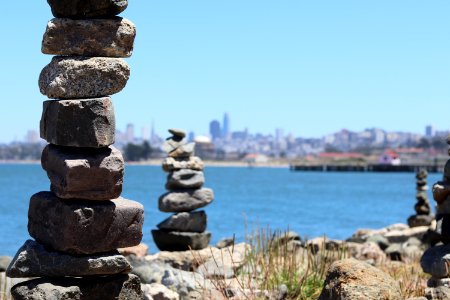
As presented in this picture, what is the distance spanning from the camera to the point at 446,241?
1284 cm

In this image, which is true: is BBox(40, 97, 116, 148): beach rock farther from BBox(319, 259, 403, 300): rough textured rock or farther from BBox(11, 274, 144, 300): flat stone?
BBox(319, 259, 403, 300): rough textured rock

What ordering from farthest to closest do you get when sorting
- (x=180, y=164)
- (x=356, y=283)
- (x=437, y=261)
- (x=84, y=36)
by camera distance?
1. (x=180, y=164)
2. (x=437, y=261)
3. (x=84, y=36)
4. (x=356, y=283)

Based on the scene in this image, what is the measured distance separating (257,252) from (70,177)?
410 centimetres

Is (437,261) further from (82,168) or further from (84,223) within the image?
(82,168)

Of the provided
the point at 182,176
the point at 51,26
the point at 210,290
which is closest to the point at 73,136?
the point at 51,26

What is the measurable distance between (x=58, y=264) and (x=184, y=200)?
31.2 ft

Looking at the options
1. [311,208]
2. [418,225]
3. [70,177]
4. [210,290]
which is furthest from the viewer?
[311,208]

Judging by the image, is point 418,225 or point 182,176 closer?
point 182,176

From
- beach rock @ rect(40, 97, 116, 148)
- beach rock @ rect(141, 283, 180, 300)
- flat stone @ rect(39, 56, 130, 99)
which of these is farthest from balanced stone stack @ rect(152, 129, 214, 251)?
beach rock @ rect(40, 97, 116, 148)

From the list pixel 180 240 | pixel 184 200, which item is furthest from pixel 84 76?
pixel 180 240

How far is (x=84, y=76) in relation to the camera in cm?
984

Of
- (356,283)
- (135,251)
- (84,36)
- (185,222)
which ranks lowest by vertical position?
(135,251)

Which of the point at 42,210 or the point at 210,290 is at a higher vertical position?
the point at 42,210

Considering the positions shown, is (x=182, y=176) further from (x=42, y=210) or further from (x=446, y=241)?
(x=42, y=210)
